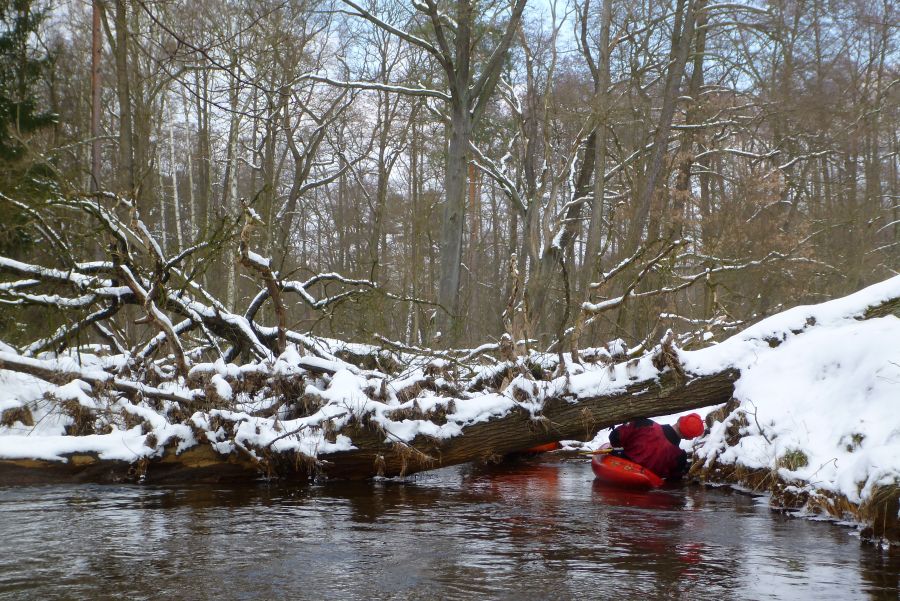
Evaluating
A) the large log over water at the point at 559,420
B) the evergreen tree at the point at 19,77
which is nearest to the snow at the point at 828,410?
the large log over water at the point at 559,420

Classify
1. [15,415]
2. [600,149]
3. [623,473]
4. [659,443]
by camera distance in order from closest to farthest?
[15,415] < [623,473] < [659,443] < [600,149]

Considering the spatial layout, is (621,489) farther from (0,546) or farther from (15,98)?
(15,98)

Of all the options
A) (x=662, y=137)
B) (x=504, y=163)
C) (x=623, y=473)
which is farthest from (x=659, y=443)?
(x=504, y=163)

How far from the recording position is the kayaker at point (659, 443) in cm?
890

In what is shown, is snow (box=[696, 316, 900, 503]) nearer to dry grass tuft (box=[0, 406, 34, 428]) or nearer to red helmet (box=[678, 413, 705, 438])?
red helmet (box=[678, 413, 705, 438])

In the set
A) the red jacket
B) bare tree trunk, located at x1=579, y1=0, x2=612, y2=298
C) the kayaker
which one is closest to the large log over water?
the kayaker

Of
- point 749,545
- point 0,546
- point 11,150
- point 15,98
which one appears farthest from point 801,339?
point 15,98

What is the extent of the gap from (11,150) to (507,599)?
532 inches

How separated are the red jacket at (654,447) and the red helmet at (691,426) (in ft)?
0.52

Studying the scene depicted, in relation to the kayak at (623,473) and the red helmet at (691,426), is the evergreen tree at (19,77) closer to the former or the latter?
the kayak at (623,473)

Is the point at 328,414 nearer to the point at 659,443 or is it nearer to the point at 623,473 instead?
the point at 623,473

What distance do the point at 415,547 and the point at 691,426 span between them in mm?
4280

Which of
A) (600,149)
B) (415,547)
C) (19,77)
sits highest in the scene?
(19,77)

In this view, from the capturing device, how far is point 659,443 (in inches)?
353
